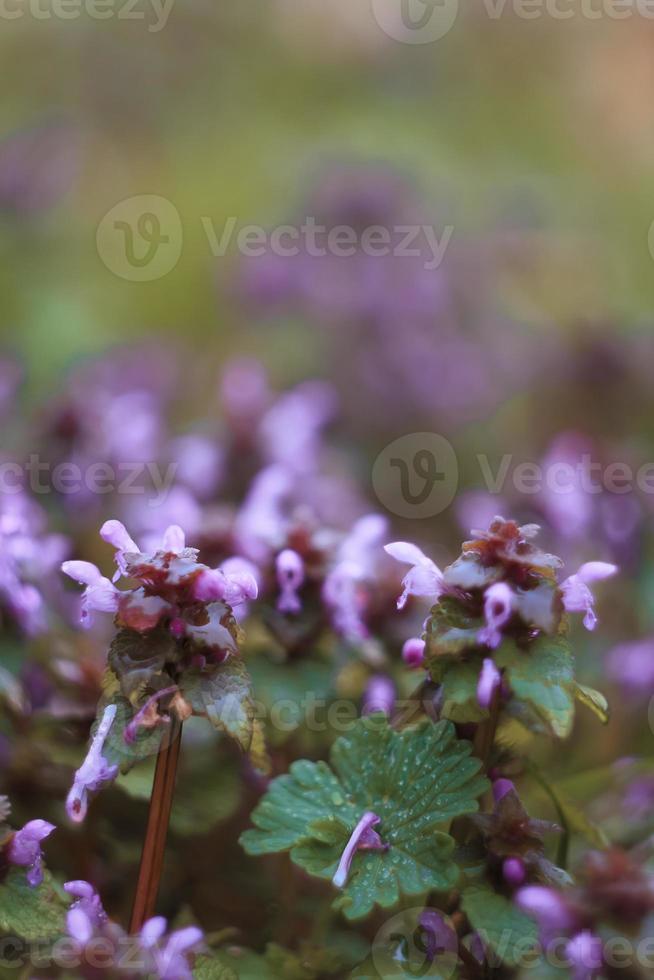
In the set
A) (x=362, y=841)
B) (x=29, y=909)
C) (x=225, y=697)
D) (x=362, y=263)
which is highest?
(x=362, y=263)

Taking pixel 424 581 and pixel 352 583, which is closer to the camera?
pixel 424 581

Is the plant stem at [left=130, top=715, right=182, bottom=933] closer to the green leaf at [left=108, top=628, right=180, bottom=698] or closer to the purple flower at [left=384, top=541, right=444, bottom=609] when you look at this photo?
the green leaf at [left=108, top=628, right=180, bottom=698]

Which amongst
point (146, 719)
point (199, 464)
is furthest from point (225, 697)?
point (199, 464)

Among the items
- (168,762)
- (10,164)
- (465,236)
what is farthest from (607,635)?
(10,164)

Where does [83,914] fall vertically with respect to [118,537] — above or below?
below

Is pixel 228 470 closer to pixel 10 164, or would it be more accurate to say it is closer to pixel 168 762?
pixel 168 762

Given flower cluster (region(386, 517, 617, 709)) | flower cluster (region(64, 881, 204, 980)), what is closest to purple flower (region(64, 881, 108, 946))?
flower cluster (region(64, 881, 204, 980))

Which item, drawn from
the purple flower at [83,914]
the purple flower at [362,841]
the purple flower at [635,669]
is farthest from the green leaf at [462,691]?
the purple flower at [635,669]

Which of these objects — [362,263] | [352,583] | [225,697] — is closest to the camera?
[225,697]

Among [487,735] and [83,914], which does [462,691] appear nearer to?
[487,735]
